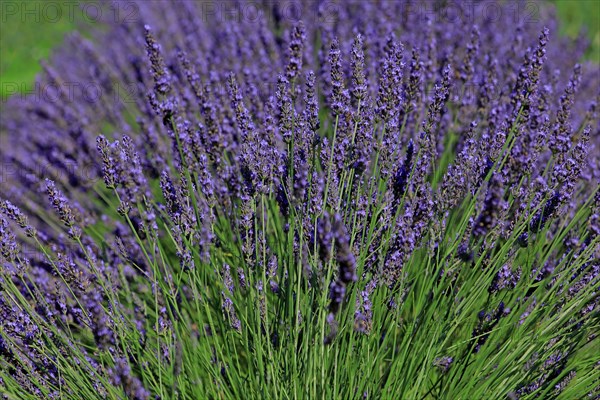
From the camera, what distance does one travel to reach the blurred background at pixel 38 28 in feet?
21.9

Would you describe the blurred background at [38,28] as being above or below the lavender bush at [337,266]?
above

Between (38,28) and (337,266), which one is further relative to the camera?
(38,28)

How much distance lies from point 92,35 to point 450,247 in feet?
20.8

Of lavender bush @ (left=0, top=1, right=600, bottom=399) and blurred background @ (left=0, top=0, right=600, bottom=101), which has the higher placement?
blurred background @ (left=0, top=0, right=600, bottom=101)

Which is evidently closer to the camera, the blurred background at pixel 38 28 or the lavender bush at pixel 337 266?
the lavender bush at pixel 337 266

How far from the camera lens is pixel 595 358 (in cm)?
223

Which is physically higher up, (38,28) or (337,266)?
(38,28)

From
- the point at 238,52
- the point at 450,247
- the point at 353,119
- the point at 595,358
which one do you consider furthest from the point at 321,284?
the point at 238,52

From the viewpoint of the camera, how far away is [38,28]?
7.94 metres

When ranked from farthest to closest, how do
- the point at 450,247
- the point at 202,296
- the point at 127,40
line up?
1. the point at 127,40
2. the point at 202,296
3. the point at 450,247

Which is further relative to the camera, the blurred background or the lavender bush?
the blurred background

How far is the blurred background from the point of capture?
668 cm

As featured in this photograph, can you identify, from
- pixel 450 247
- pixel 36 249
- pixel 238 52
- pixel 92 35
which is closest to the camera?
pixel 450 247

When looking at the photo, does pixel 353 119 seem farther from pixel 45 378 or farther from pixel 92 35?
pixel 92 35
